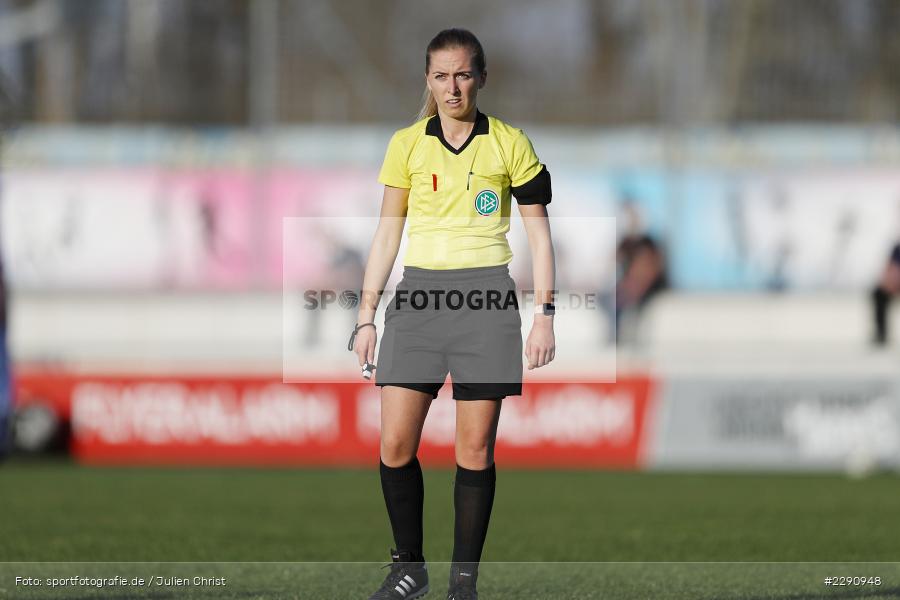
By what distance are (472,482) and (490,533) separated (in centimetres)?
386

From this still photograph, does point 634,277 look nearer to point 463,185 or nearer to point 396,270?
point 396,270

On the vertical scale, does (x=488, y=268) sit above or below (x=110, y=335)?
above

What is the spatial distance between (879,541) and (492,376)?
4105 mm

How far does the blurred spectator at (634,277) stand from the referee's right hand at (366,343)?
11.6 metres

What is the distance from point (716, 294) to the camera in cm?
2305

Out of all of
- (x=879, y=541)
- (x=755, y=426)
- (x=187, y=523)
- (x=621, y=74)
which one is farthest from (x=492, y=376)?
(x=621, y=74)

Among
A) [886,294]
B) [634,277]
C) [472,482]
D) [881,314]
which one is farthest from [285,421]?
[472,482]

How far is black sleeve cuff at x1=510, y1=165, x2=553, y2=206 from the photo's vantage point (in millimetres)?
6531

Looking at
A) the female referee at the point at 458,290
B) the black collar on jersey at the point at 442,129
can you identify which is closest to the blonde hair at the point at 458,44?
the female referee at the point at 458,290

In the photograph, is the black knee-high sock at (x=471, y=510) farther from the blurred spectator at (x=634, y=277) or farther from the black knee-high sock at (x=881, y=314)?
the black knee-high sock at (x=881, y=314)

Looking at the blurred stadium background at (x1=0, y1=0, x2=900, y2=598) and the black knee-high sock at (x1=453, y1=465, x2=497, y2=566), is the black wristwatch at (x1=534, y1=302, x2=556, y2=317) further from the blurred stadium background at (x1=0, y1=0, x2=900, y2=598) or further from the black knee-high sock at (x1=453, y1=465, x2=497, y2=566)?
the blurred stadium background at (x1=0, y1=0, x2=900, y2=598)

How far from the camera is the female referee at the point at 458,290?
21.2 feet

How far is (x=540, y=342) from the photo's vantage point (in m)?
6.49

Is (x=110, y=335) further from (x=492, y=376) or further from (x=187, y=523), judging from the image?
(x=492, y=376)
